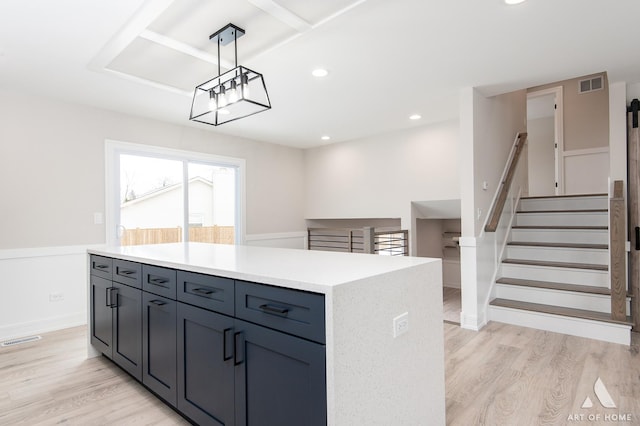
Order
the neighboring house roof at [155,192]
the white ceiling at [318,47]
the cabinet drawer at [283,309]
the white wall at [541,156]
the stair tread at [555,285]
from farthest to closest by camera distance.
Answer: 1. the white wall at [541,156]
2. the neighboring house roof at [155,192]
3. the stair tread at [555,285]
4. the white ceiling at [318,47]
5. the cabinet drawer at [283,309]

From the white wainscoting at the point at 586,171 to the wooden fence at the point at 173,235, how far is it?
5472 mm

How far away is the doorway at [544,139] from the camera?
6.02m

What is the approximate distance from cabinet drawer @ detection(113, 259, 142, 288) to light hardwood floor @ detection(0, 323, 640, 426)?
0.70 meters

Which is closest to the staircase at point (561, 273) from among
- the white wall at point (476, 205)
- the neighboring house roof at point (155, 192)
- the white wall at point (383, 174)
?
the white wall at point (476, 205)

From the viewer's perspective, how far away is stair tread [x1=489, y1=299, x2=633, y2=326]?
3.16 metres

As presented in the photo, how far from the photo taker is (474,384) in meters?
2.39

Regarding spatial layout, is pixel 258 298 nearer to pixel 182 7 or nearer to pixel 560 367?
pixel 182 7

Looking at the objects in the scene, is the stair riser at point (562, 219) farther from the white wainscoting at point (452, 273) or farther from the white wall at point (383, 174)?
the white wainscoting at point (452, 273)

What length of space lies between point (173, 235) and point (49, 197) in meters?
1.42

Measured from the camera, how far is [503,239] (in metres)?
4.25

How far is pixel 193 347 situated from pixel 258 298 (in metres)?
0.61

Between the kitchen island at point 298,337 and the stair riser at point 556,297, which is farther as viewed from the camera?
the stair riser at point 556,297

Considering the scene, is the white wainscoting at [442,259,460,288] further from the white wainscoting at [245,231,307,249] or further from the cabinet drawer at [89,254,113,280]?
the cabinet drawer at [89,254,113,280]

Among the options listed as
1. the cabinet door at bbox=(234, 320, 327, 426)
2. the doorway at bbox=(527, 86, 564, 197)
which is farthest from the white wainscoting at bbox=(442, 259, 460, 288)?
the cabinet door at bbox=(234, 320, 327, 426)
